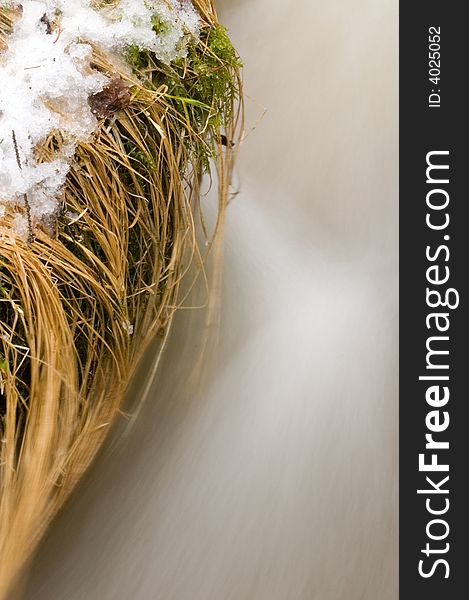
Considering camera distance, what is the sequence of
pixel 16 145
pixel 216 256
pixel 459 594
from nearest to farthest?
pixel 16 145 → pixel 459 594 → pixel 216 256

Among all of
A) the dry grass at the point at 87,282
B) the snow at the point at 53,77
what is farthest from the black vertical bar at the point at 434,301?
the snow at the point at 53,77

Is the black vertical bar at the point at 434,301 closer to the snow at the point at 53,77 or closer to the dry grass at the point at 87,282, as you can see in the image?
the dry grass at the point at 87,282

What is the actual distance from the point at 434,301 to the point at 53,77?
670 millimetres

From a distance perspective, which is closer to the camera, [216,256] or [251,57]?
[216,256]

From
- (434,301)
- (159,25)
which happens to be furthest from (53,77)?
(434,301)

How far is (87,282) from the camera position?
759 mm

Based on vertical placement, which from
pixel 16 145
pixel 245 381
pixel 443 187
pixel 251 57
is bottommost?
pixel 245 381

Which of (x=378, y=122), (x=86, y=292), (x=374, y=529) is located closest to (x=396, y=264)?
(x=378, y=122)

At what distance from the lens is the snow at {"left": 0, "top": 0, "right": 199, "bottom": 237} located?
0.72 metres

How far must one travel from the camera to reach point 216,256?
3.67 feet

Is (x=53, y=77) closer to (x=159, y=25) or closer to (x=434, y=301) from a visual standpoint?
(x=159, y=25)

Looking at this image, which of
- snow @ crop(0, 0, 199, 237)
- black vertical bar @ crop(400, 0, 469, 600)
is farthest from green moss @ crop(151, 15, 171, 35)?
black vertical bar @ crop(400, 0, 469, 600)

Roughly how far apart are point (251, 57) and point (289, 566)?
0.88 meters

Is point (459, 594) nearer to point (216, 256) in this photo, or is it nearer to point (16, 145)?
point (216, 256)
